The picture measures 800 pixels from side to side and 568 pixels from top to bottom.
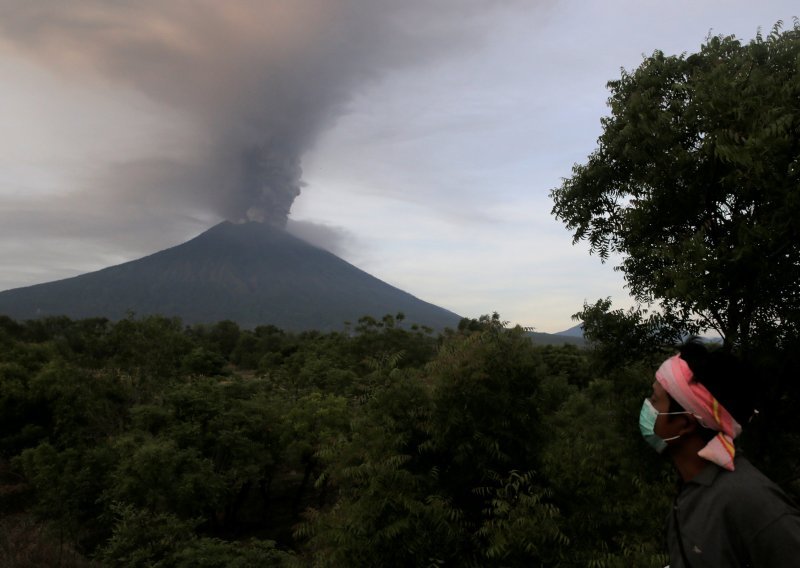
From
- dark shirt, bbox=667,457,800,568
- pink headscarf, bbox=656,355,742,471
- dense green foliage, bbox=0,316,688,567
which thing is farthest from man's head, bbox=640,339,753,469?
dense green foliage, bbox=0,316,688,567

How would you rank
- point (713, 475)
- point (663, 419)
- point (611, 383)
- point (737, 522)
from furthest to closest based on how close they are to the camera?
point (611, 383) < point (663, 419) < point (713, 475) < point (737, 522)

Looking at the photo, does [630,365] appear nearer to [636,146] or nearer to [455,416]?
[455,416]

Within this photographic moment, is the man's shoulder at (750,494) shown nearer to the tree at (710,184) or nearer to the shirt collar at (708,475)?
the shirt collar at (708,475)

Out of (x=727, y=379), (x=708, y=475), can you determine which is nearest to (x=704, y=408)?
(x=727, y=379)

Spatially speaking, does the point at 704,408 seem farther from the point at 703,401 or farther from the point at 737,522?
the point at 737,522

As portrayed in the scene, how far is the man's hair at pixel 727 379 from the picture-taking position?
1.92 metres

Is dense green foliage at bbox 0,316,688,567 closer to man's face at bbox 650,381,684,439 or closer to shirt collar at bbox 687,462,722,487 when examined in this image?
man's face at bbox 650,381,684,439

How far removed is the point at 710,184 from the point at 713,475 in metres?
7.19

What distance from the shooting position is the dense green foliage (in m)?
7.11

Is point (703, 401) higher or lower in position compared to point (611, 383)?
higher

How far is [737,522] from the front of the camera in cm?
162

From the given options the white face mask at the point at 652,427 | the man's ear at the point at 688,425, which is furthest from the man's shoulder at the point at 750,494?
the white face mask at the point at 652,427

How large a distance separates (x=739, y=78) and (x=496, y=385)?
247 inches

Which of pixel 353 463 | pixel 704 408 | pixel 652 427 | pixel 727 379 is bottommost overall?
pixel 353 463
